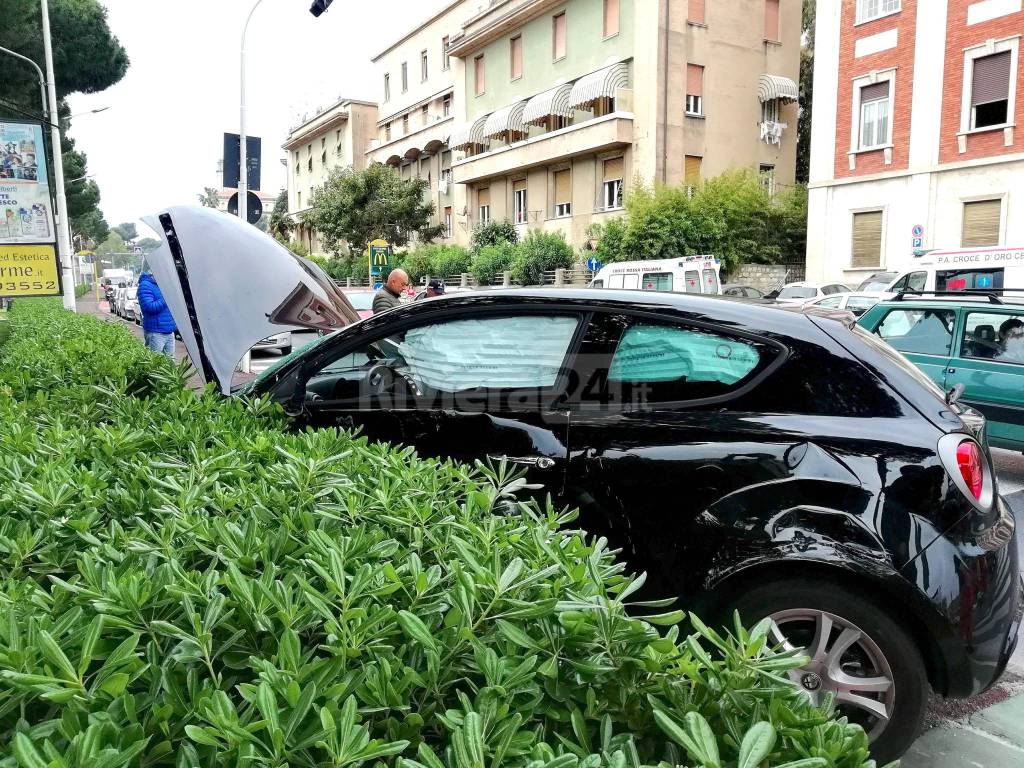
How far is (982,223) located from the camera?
22609 millimetres

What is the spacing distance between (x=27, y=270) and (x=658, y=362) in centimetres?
1066

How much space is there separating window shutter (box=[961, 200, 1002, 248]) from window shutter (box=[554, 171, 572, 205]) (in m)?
15.8

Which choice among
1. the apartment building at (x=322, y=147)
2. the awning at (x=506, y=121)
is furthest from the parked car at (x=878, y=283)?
the apartment building at (x=322, y=147)

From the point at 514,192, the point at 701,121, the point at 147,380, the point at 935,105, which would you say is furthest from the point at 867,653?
the point at 514,192

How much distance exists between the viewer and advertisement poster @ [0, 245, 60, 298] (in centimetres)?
1101

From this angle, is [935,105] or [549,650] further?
[935,105]

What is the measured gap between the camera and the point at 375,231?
44688mm

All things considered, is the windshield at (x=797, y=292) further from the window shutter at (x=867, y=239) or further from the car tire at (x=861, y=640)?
the car tire at (x=861, y=640)

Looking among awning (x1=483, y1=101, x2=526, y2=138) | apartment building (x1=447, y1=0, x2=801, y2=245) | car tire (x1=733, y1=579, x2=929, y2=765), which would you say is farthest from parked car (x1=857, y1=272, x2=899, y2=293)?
awning (x1=483, y1=101, x2=526, y2=138)

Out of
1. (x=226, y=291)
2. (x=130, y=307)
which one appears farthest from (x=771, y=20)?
(x=226, y=291)

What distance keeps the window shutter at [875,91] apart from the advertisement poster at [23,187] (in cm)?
2298

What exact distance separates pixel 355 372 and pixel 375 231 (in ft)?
138

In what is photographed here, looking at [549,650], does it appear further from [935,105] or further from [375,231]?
[375,231]

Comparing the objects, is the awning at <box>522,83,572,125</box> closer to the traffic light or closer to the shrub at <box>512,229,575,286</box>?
the shrub at <box>512,229,575,286</box>
